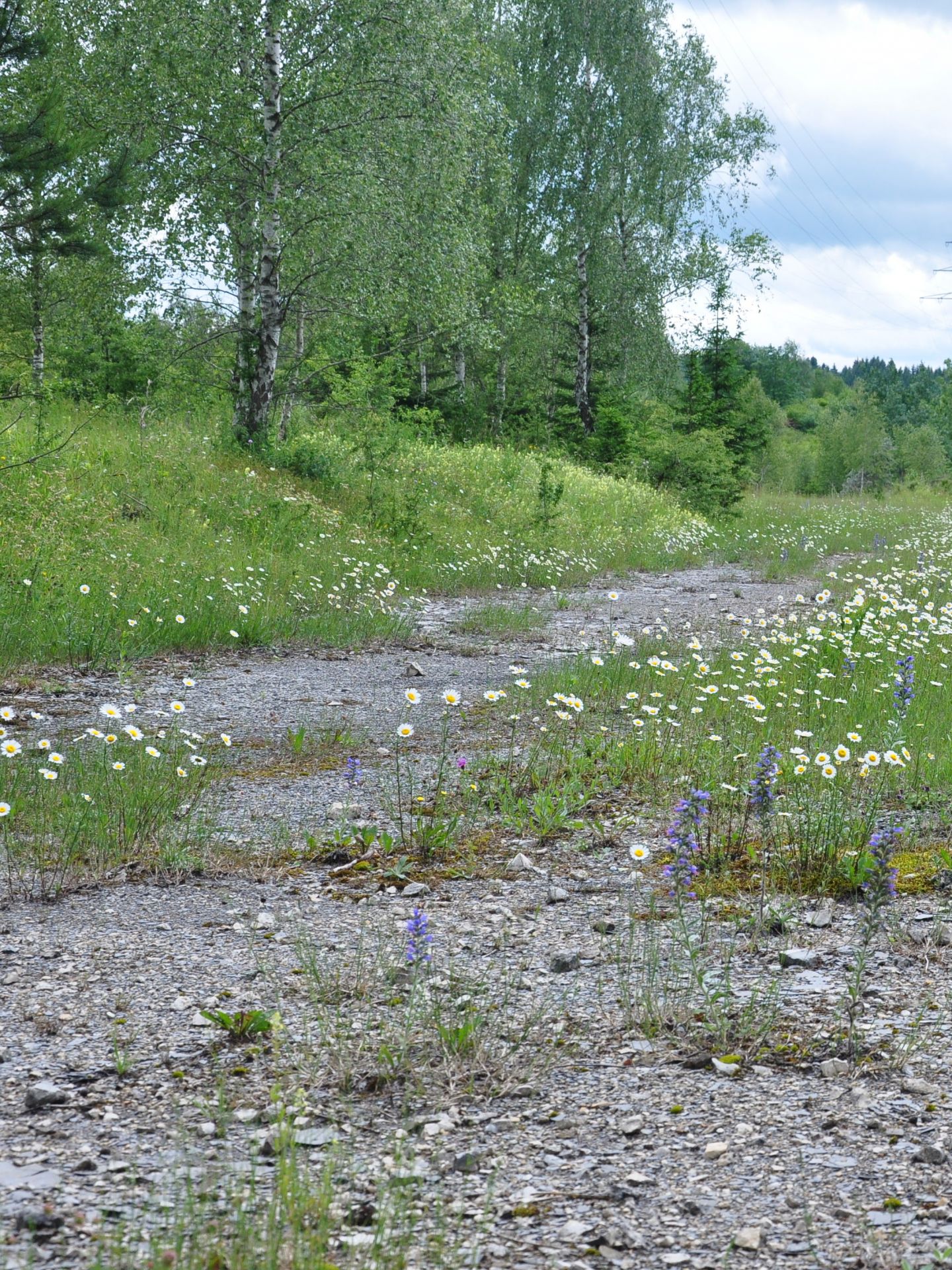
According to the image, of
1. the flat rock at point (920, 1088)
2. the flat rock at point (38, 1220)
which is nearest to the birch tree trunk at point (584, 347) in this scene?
the flat rock at point (920, 1088)

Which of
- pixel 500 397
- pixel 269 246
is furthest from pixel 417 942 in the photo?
pixel 500 397

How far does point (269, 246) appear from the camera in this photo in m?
15.4

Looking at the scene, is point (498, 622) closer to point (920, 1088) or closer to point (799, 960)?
point (799, 960)

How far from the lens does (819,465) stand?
78375 mm

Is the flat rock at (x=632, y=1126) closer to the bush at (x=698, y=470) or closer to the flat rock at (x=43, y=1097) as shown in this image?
the flat rock at (x=43, y=1097)

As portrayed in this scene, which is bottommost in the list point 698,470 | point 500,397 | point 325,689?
point 325,689

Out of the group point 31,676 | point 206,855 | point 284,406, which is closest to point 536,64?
point 284,406

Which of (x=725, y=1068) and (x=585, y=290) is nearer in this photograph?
(x=725, y=1068)

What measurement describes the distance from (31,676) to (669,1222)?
7434 mm

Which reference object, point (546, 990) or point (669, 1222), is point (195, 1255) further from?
point (546, 990)

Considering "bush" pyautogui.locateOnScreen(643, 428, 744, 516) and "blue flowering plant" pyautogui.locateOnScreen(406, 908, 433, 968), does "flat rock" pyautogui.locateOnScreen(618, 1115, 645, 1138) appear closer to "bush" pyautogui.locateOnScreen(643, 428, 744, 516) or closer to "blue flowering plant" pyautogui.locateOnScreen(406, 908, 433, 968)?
"blue flowering plant" pyautogui.locateOnScreen(406, 908, 433, 968)

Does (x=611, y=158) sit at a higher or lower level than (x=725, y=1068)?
higher

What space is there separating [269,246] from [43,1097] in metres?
14.6

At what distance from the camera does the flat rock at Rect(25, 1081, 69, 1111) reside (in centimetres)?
283
